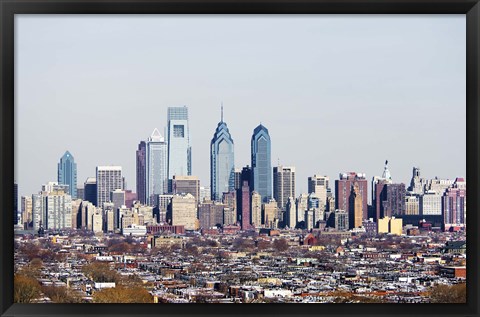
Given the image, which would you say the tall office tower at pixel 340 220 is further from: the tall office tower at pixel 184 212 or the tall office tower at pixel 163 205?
the tall office tower at pixel 163 205

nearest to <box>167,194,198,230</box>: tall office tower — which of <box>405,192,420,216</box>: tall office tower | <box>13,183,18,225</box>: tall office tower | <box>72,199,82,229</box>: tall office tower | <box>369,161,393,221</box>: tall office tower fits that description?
<box>72,199,82,229</box>: tall office tower

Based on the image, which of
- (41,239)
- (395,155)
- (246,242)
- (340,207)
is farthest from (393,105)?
(41,239)

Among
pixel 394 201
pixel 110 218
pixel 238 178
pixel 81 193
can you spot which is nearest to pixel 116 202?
pixel 110 218

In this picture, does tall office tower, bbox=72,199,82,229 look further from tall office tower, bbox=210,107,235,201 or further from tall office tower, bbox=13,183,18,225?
tall office tower, bbox=13,183,18,225

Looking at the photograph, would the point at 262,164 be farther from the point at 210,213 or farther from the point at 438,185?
the point at 438,185

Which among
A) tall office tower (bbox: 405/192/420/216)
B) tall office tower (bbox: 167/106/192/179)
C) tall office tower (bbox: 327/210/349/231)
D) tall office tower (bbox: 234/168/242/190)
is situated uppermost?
tall office tower (bbox: 167/106/192/179)

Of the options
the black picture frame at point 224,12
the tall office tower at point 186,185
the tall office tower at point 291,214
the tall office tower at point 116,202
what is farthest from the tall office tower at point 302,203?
the black picture frame at point 224,12
